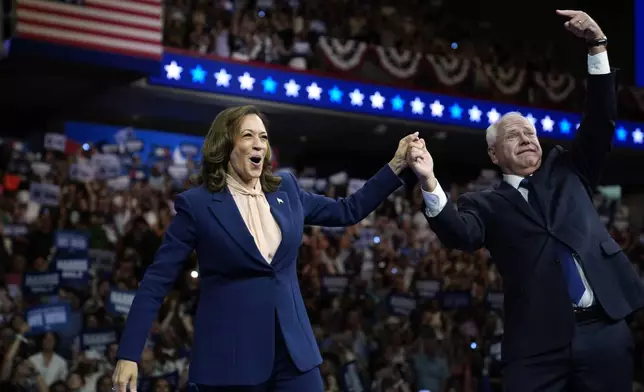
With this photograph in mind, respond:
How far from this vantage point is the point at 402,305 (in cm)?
854

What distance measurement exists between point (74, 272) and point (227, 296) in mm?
5019

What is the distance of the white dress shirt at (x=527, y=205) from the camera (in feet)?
9.03

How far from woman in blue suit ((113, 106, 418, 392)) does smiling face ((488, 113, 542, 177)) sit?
756 mm

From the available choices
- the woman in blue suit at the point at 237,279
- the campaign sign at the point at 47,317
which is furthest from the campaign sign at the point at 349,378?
the woman in blue suit at the point at 237,279

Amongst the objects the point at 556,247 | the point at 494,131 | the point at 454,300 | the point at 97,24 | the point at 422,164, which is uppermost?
the point at 97,24

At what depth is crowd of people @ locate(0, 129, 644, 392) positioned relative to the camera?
665 cm

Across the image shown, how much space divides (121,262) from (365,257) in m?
2.91

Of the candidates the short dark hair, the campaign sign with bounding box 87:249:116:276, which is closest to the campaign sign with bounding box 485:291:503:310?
the campaign sign with bounding box 87:249:116:276

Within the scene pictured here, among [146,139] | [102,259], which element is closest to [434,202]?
[102,259]

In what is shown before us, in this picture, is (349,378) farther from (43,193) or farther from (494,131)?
(494,131)

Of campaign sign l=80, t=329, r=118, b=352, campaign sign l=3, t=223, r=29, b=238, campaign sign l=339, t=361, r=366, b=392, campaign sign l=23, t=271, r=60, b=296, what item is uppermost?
campaign sign l=3, t=223, r=29, b=238

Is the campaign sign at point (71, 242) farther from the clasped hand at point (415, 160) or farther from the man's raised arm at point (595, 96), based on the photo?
the man's raised arm at point (595, 96)

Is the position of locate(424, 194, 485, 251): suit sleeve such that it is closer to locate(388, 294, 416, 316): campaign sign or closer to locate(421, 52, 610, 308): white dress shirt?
locate(421, 52, 610, 308): white dress shirt

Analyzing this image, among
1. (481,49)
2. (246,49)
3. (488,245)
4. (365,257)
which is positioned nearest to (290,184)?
(488,245)
